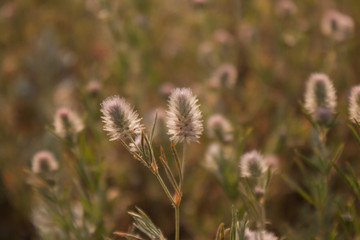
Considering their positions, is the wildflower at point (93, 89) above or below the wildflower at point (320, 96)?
above

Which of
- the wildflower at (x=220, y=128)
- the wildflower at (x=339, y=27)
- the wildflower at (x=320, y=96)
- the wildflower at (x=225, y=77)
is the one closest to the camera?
the wildflower at (x=320, y=96)

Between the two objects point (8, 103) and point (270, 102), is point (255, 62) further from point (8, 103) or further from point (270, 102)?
point (8, 103)

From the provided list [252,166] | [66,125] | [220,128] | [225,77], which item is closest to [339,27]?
[225,77]

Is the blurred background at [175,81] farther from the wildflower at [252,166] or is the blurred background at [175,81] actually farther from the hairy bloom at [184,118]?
the hairy bloom at [184,118]

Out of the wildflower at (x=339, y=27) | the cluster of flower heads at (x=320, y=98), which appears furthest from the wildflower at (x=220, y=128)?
the wildflower at (x=339, y=27)

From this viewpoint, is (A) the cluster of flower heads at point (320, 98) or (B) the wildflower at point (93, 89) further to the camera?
(B) the wildflower at point (93, 89)

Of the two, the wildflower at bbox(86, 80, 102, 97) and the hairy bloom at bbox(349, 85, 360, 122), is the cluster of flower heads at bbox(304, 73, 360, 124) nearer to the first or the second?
the hairy bloom at bbox(349, 85, 360, 122)

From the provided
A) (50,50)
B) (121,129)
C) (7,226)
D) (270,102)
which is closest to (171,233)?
(7,226)

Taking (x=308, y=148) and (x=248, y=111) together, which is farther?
(x=248, y=111)

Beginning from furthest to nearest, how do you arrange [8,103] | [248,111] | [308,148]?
1. [8,103]
2. [248,111]
3. [308,148]
